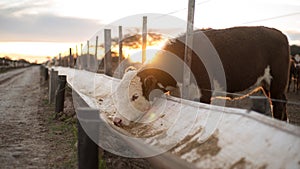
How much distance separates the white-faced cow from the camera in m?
5.29

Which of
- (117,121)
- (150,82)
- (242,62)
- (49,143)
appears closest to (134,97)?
(150,82)

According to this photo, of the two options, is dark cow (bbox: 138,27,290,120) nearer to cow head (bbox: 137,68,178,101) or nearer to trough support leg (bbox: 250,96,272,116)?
cow head (bbox: 137,68,178,101)

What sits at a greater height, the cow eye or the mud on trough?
the cow eye

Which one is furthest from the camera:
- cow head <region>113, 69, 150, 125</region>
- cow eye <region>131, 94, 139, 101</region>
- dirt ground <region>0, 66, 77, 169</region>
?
cow eye <region>131, 94, 139, 101</region>

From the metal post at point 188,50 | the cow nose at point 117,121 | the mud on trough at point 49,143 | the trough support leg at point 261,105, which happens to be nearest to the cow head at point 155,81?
the metal post at point 188,50

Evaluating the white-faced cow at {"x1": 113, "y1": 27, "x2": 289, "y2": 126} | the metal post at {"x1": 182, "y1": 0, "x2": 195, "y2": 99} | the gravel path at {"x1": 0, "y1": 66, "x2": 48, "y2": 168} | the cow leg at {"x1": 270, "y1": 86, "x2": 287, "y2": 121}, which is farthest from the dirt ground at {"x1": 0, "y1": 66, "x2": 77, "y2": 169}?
the cow leg at {"x1": 270, "y1": 86, "x2": 287, "y2": 121}

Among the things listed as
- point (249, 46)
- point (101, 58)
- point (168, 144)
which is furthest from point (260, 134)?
point (101, 58)

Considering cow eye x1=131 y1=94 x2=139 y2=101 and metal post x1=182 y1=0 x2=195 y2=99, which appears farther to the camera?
cow eye x1=131 y1=94 x2=139 y2=101

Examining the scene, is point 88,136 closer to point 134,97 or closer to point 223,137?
point 223,137

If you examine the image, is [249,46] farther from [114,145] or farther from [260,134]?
[260,134]

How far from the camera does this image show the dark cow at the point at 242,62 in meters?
5.30

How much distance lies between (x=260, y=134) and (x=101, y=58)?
41.3 feet

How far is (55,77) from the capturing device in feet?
32.8

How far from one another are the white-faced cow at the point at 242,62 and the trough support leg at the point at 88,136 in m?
2.30
